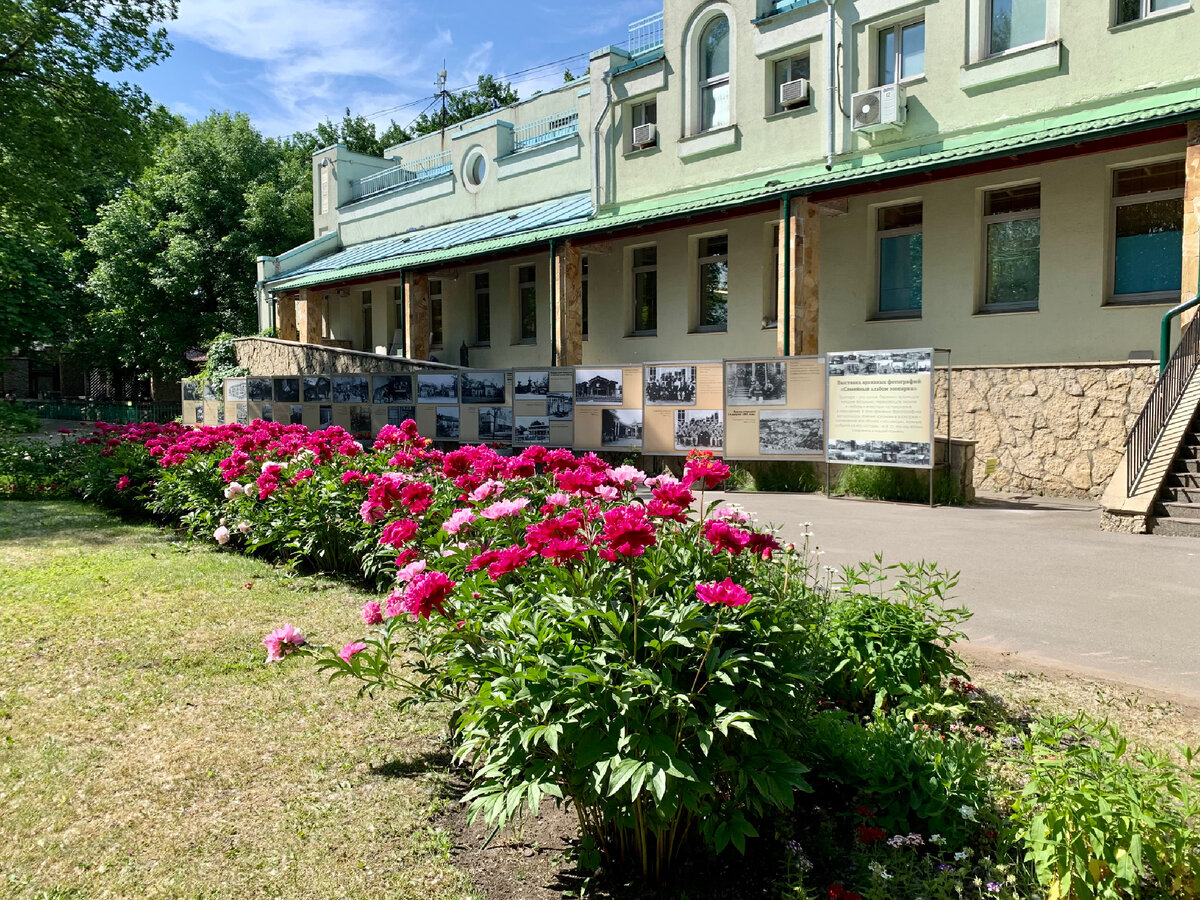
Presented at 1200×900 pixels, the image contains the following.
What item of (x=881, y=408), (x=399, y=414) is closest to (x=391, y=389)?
(x=399, y=414)

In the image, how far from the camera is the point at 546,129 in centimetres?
2577

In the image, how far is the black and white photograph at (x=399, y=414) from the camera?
1881cm

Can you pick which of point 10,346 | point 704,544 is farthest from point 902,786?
point 10,346

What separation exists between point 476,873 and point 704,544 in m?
1.37

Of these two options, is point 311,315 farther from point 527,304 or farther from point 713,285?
point 713,285

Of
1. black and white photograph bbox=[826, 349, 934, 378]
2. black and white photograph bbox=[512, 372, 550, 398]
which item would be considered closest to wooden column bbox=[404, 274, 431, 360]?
A: black and white photograph bbox=[512, 372, 550, 398]

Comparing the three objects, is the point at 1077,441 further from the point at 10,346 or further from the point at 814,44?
the point at 10,346

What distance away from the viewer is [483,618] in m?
3.20

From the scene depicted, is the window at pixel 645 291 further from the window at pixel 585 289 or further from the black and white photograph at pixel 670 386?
the black and white photograph at pixel 670 386

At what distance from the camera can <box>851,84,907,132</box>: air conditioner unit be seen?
1505 cm

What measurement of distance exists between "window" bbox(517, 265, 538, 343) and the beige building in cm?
10

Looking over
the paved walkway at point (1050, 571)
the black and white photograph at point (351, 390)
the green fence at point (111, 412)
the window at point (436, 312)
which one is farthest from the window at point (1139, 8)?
the green fence at point (111, 412)

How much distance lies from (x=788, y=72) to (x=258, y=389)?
554 inches

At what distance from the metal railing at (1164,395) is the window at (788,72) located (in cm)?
847
